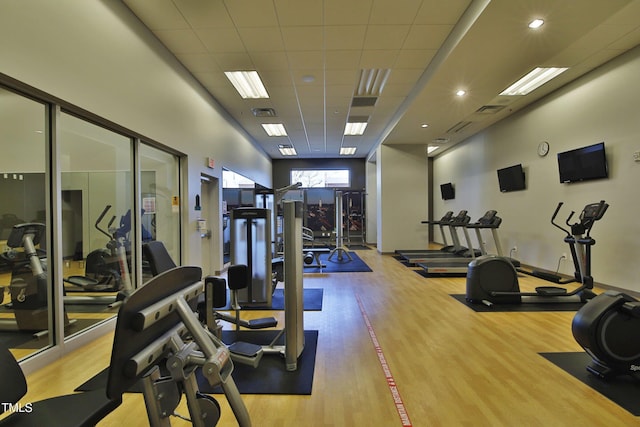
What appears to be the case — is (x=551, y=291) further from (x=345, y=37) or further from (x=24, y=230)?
(x=24, y=230)

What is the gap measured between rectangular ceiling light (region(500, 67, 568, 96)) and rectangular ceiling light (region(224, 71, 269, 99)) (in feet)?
15.4

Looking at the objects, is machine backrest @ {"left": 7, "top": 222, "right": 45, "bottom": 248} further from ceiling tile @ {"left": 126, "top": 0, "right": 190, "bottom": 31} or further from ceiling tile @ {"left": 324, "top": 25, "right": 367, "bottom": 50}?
ceiling tile @ {"left": 324, "top": 25, "right": 367, "bottom": 50}

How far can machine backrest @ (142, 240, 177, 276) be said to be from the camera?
101 inches

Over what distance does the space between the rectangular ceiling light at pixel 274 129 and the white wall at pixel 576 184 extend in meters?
5.76

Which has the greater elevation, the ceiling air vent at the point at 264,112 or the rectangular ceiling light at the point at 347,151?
the rectangular ceiling light at the point at 347,151

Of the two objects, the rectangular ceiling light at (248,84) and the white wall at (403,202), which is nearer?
the rectangular ceiling light at (248,84)

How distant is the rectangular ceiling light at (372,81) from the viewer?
5348mm

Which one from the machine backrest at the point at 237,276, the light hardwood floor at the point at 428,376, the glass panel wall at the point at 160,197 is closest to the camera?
the light hardwood floor at the point at 428,376

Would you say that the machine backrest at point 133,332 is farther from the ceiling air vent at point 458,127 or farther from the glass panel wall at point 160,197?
the ceiling air vent at point 458,127

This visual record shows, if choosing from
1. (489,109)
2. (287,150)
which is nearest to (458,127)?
(489,109)

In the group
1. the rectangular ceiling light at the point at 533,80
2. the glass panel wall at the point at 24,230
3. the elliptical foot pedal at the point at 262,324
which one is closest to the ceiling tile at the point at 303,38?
the glass panel wall at the point at 24,230

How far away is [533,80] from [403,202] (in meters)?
4.56

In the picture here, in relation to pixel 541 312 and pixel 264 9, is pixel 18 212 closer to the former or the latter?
pixel 264 9

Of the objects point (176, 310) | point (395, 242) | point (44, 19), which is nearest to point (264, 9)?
point (44, 19)
